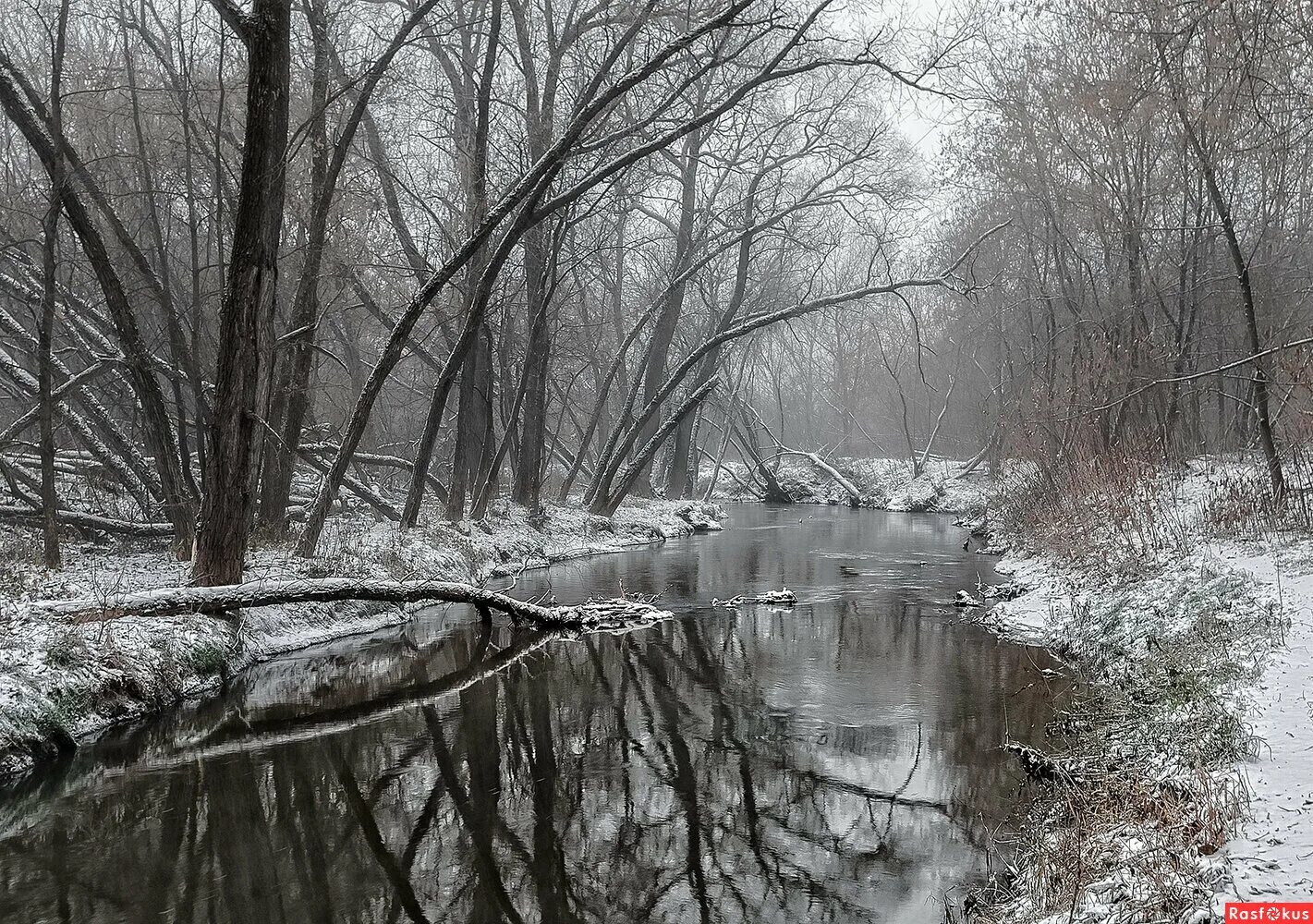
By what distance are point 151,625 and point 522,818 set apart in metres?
4.72

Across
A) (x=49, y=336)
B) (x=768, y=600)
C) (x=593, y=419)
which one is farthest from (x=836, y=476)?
(x=49, y=336)

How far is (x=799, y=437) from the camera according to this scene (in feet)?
207

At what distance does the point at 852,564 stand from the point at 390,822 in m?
12.8

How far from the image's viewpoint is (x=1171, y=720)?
592cm

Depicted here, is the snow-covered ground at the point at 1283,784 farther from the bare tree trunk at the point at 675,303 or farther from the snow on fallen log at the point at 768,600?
the bare tree trunk at the point at 675,303

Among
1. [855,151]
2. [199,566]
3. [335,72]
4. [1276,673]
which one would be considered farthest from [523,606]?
[855,151]

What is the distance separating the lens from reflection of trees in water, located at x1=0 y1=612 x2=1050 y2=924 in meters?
5.02

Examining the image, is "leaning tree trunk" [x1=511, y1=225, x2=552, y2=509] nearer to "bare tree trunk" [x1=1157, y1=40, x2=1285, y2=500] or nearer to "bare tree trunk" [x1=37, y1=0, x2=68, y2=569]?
"bare tree trunk" [x1=37, y1=0, x2=68, y2=569]

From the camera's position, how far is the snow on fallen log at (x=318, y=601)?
8352 mm

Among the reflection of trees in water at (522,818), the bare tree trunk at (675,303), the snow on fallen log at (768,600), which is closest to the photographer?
the reflection of trees in water at (522,818)

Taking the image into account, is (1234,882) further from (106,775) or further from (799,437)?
(799,437)

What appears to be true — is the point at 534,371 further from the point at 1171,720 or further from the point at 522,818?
the point at 1171,720

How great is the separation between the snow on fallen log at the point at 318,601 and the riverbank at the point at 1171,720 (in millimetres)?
4696

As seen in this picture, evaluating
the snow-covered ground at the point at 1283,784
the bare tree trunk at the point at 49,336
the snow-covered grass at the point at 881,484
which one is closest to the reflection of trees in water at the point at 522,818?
the snow-covered ground at the point at 1283,784
